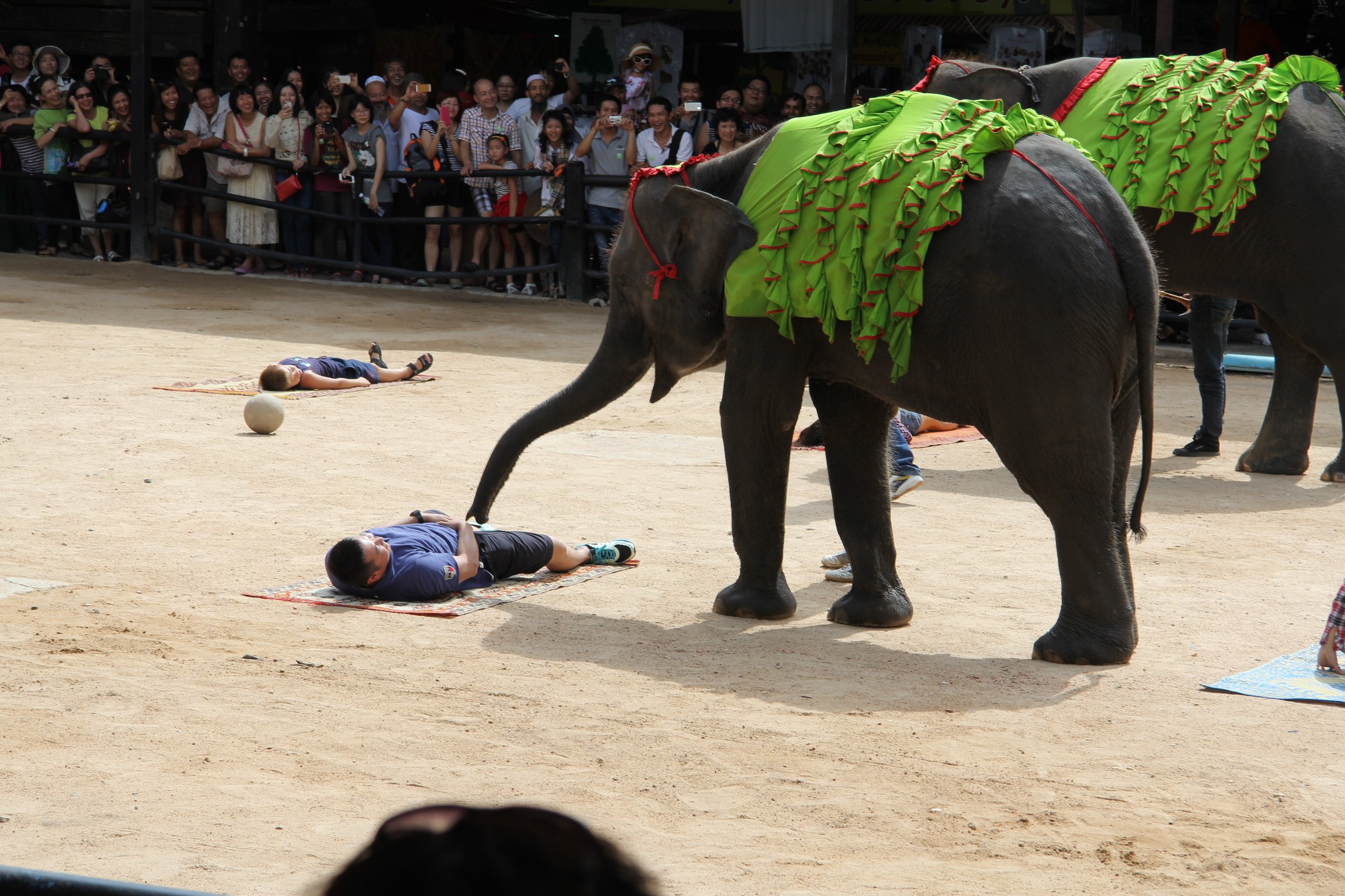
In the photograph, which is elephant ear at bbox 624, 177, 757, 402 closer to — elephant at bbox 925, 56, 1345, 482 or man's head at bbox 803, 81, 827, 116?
elephant at bbox 925, 56, 1345, 482

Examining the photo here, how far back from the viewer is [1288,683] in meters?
4.89

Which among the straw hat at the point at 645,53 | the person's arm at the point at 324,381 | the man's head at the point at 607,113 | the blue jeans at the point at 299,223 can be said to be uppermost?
the straw hat at the point at 645,53

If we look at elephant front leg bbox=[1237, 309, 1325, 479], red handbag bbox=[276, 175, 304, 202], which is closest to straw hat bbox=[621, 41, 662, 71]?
red handbag bbox=[276, 175, 304, 202]

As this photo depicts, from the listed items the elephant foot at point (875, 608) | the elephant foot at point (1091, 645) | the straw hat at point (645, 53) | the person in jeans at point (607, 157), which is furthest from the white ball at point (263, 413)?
the straw hat at point (645, 53)

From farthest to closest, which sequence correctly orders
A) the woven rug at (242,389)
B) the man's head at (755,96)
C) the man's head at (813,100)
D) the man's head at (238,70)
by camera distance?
the man's head at (238,70) < the man's head at (755,96) < the man's head at (813,100) < the woven rug at (242,389)

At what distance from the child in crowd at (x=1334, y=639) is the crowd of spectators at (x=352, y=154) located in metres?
10.1

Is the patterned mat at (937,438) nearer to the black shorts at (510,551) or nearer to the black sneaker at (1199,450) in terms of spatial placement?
the black sneaker at (1199,450)

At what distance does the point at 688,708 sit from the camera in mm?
4527

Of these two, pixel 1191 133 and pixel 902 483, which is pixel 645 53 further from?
pixel 902 483

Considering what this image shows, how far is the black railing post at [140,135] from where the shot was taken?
1756 centimetres

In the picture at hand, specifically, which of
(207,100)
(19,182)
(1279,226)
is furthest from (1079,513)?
(19,182)

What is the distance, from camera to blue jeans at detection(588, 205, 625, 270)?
A: 1567 cm

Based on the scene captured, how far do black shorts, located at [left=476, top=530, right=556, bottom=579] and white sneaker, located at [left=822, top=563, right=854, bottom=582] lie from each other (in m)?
1.18

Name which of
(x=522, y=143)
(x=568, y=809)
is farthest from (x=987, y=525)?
(x=522, y=143)
